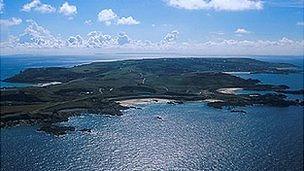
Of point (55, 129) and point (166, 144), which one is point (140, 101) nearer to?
point (55, 129)

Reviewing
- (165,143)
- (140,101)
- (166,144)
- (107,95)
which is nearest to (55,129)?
(165,143)

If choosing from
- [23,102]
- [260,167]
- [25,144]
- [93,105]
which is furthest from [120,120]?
[260,167]

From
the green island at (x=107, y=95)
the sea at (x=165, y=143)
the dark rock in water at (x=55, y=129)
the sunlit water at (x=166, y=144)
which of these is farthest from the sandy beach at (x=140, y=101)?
the dark rock in water at (x=55, y=129)

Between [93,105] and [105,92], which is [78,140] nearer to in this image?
[93,105]

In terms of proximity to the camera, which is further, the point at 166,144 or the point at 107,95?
the point at 107,95

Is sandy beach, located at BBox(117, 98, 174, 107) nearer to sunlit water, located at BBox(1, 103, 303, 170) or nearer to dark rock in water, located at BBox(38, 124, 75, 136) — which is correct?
sunlit water, located at BBox(1, 103, 303, 170)

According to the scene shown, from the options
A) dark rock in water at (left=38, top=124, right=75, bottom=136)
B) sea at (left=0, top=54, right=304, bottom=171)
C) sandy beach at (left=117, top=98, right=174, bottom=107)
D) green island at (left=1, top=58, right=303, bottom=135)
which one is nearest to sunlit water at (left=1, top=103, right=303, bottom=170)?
sea at (left=0, top=54, right=304, bottom=171)

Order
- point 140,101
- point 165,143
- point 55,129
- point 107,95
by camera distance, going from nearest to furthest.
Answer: point 165,143 → point 55,129 → point 140,101 → point 107,95
